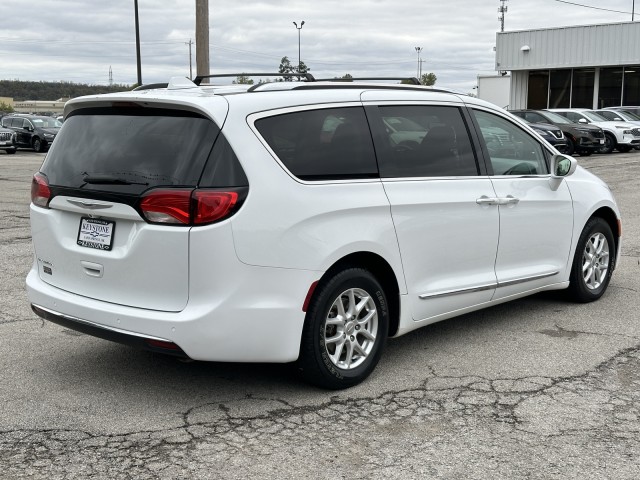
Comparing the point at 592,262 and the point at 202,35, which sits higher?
the point at 202,35

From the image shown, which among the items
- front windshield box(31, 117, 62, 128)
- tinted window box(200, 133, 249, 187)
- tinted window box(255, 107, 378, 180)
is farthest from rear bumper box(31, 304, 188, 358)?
front windshield box(31, 117, 62, 128)

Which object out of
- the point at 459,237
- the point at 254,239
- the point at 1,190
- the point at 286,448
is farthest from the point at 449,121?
the point at 1,190

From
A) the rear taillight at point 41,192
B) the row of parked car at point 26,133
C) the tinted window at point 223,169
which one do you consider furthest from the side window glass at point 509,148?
the row of parked car at point 26,133

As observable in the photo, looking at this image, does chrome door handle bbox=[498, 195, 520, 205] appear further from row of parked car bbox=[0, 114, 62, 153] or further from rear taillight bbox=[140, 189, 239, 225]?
row of parked car bbox=[0, 114, 62, 153]

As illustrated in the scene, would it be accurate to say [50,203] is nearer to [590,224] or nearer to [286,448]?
[286,448]

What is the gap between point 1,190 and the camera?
1672cm

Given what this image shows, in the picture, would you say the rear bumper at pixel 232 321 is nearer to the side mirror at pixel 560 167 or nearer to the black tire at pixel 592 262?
the side mirror at pixel 560 167

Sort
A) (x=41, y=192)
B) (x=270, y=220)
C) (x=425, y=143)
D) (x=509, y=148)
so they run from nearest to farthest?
(x=270, y=220), (x=41, y=192), (x=425, y=143), (x=509, y=148)

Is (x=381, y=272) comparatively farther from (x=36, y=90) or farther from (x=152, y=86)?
(x=36, y=90)

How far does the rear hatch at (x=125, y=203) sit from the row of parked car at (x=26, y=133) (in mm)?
28601

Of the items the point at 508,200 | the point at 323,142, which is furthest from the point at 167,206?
the point at 508,200

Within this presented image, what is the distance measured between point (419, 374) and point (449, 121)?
171 centimetres

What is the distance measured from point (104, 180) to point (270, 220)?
936 millimetres

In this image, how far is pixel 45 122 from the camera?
33.1 meters
